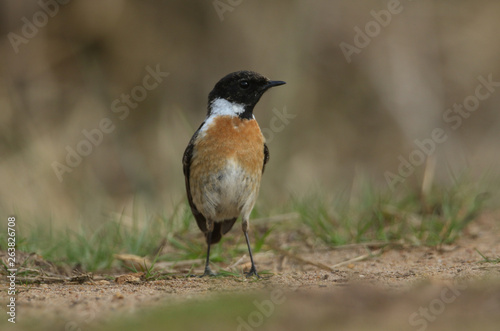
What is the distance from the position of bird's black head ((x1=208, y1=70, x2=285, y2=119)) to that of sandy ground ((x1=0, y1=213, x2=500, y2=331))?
64.4 inches

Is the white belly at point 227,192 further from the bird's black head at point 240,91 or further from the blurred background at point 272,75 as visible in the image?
the blurred background at point 272,75

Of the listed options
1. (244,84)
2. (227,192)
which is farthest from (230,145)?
(244,84)

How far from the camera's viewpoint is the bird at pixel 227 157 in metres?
5.81

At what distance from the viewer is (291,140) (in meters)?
11.8

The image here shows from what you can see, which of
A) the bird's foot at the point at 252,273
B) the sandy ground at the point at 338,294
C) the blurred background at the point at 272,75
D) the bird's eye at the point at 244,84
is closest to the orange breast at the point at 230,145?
the bird's eye at the point at 244,84

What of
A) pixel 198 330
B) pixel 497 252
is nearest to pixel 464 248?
pixel 497 252

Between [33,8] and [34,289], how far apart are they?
7.61m

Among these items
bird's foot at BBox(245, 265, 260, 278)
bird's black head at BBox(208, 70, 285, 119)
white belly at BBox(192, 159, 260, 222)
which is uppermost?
bird's black head at BBox(208, 70, 285, 119)

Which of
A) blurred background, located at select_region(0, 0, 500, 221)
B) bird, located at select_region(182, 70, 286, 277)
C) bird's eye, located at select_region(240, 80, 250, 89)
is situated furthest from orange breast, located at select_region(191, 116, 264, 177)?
blurred background, located at select_region(0, 0, 500, 221)

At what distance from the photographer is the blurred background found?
11.3 meters

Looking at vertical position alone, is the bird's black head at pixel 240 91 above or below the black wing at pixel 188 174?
above

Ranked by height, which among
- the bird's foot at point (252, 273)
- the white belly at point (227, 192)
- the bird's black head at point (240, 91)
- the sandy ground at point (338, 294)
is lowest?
the bird's foot at point (252, 273)

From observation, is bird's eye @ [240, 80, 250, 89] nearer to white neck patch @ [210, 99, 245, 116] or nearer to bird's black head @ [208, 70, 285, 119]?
bird's black head @ [208, 70, 285, 119]

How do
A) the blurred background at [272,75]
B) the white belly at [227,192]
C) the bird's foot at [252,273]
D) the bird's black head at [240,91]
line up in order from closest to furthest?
the bird's foot at [252,273]
the white belly at [227,192]
the bird's black head at [240,91]
the blurred background at [272,75]
